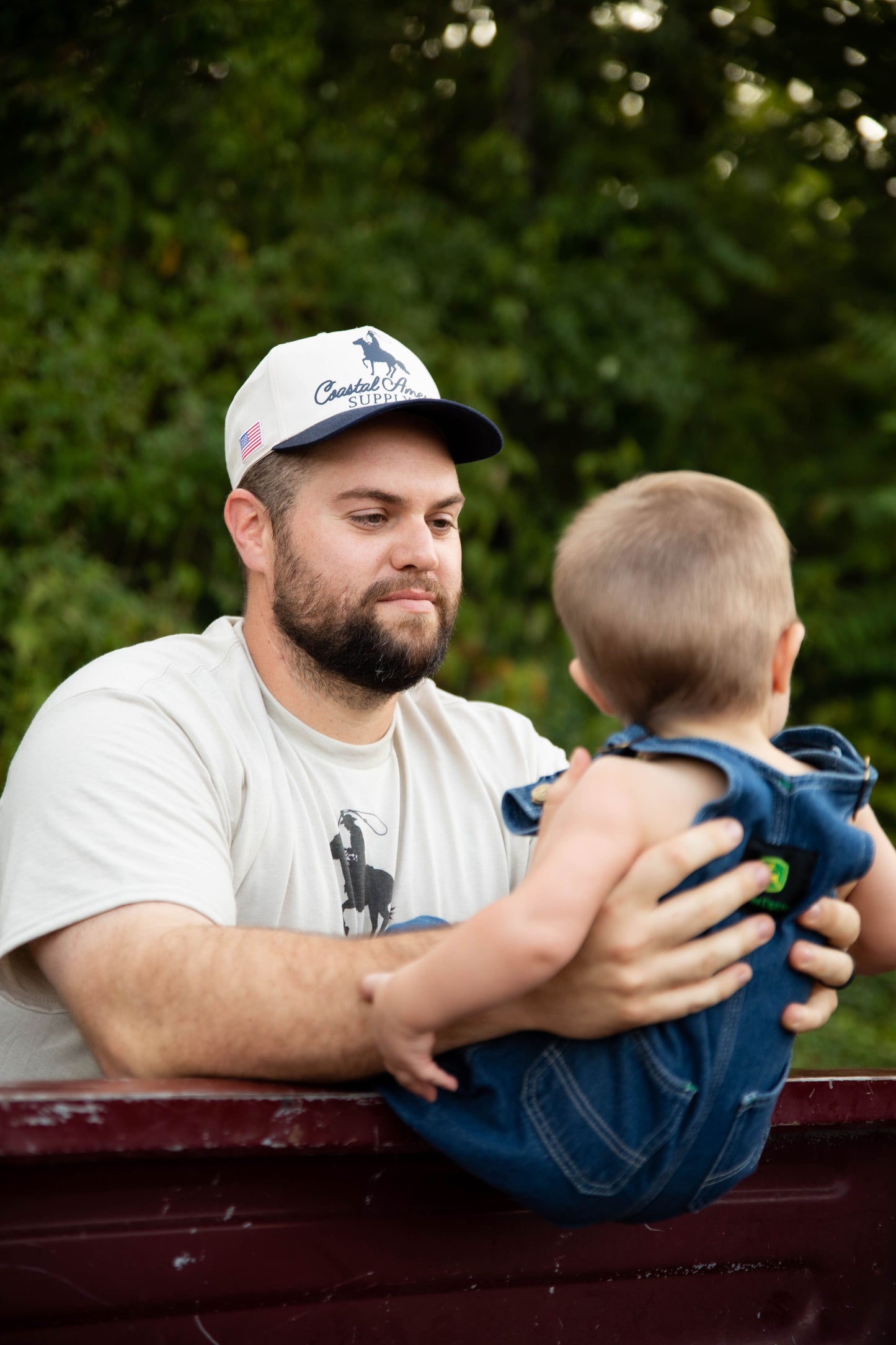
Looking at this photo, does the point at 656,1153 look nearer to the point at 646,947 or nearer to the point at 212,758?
the point at 646,947

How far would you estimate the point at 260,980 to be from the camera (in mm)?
1565

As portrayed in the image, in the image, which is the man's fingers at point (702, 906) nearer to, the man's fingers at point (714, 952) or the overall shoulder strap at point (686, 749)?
the man's fingers at point (714, 952)

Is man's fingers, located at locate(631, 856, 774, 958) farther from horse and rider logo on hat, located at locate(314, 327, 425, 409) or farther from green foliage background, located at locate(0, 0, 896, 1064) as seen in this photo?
green foliage background, located at locate(0, 0, 896, 1064)

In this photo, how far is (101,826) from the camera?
5.61ft

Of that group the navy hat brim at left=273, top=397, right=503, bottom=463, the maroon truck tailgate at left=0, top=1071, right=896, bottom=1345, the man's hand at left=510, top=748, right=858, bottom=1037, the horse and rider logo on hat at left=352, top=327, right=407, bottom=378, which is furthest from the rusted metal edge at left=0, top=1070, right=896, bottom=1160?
the horse and rider logo on hat at left=352, top=327, right=407, bottom=378

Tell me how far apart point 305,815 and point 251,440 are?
774 mm

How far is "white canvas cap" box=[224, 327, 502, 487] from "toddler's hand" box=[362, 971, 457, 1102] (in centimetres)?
116

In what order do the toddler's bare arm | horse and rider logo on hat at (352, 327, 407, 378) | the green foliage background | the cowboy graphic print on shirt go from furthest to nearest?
the green foliage background
horse and rider logo on hat at (352, 327, 407, 378)
the cowboy graphic print on shirt
the toddler's bare arm

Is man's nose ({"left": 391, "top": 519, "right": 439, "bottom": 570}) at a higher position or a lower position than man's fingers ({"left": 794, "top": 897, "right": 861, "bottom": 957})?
higher

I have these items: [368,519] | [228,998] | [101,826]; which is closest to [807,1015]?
[228,998]

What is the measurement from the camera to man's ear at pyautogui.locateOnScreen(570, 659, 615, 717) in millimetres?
1541

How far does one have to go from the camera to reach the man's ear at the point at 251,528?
7.81ft

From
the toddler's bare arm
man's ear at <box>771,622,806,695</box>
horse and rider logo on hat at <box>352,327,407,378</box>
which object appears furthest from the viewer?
horse and rider logo on hat at <box>352,327,407,378</box>

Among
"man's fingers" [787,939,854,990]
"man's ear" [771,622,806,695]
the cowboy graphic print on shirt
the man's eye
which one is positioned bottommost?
the cowboy graphic print on shirt
